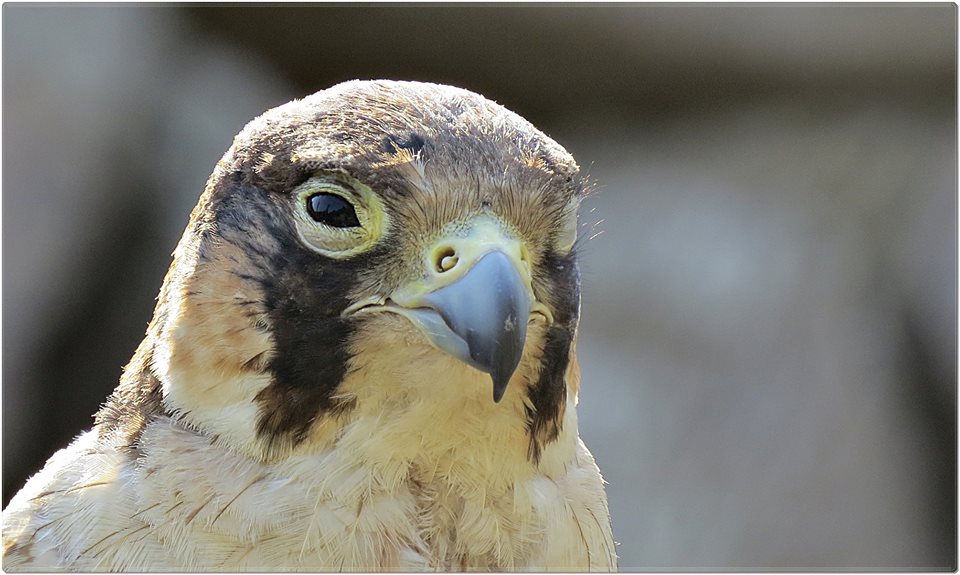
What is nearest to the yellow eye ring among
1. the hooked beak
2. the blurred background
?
the hooked beak

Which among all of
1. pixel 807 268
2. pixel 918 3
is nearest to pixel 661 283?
pixel 807 268

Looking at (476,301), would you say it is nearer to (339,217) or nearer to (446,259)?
(446,259)

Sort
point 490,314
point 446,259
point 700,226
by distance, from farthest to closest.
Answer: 1. point 700,226
2. point 446,259
3. point 490,314

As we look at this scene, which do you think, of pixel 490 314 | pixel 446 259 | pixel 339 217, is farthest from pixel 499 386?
pixel 339 217

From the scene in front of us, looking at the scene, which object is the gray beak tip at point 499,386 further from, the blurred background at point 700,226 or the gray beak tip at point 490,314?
the blurred background at point 700,226

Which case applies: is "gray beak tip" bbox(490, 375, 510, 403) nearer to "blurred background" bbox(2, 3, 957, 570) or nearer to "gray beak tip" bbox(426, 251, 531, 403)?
"gray beak tip" bbox(426, 251, 531, 403)
